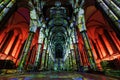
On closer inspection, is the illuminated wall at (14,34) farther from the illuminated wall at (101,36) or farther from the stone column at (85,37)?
the illuminated wall at (101,36)

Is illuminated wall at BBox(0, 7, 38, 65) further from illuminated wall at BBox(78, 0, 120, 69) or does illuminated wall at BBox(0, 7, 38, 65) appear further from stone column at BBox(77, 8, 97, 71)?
illuminated wall at BBox(78, 0, 120, 69)

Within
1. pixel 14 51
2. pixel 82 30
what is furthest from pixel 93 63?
pixel 14 51

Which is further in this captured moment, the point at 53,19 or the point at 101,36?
the point at 53,19

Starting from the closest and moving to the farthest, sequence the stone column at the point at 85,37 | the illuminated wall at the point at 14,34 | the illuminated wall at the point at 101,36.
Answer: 1. the stone column at the point at 85,37
2. the illuminated wall at the point at 14,34
3. the illuminated wall at the point at 101,36

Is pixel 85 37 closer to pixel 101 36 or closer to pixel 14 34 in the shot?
pixel 101 36

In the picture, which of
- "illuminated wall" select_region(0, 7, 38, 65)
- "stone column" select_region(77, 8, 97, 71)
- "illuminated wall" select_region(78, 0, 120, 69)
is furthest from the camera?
"illuminated wall" select_region(78, 0, 120, 69)

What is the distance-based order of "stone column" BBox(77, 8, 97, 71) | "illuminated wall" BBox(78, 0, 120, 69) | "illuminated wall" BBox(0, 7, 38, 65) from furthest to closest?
1. "illuminated wall" BBox(78, 0, 120, 69)
2. "illuminated wall" BBox(0, 7, 38, 65)
3. "stone column" BBox(77, 8, 97, 71)

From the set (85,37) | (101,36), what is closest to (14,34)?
(85,37)

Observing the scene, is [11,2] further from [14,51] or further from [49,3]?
[14,51]

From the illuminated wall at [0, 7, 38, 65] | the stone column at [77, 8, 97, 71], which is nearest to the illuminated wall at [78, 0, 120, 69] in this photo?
the stone column at [77, 8, 97, 71]

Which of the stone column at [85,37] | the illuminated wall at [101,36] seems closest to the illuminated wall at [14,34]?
the stone column at [85,37]

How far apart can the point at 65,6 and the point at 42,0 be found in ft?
13.7

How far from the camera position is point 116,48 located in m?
18.0

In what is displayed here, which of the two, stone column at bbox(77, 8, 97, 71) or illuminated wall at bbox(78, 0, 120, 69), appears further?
illuminated wall at bbox(78, 0, 120, 69)
